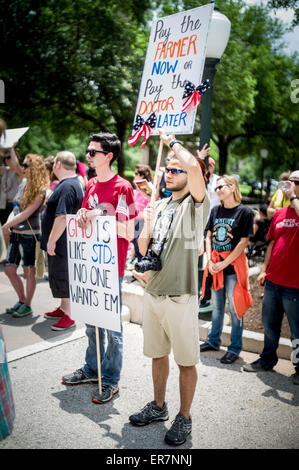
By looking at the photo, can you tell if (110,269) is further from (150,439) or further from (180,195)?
(150,439)

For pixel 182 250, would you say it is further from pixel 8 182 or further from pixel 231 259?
pixel 8 182

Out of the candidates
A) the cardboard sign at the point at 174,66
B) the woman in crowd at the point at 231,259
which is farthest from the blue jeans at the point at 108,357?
the cardboard sign at the point at 174,66

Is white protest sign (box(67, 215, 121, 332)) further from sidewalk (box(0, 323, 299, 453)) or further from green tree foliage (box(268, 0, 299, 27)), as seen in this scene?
green tree foliage (box(268, 0, 299, 27))

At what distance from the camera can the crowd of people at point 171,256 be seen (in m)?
2.86

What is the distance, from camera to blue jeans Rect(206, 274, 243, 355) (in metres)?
4.26

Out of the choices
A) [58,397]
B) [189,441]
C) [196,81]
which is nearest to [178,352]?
[189,441]

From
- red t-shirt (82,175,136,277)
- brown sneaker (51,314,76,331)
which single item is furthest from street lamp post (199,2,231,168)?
brown sneaker (51,314,76,331)

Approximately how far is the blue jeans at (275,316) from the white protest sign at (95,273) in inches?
64.3

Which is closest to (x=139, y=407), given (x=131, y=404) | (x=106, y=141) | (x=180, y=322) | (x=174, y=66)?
(x=131, y=404)

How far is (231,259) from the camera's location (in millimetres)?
4207

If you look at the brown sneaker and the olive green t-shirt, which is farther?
the brown sneaker

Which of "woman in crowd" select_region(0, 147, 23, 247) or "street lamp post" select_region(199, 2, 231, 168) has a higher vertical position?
"street lamp post" select_region(199, 2, 231, 168)

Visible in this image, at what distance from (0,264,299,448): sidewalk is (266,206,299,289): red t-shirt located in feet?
3.20

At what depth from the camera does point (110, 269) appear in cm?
322
